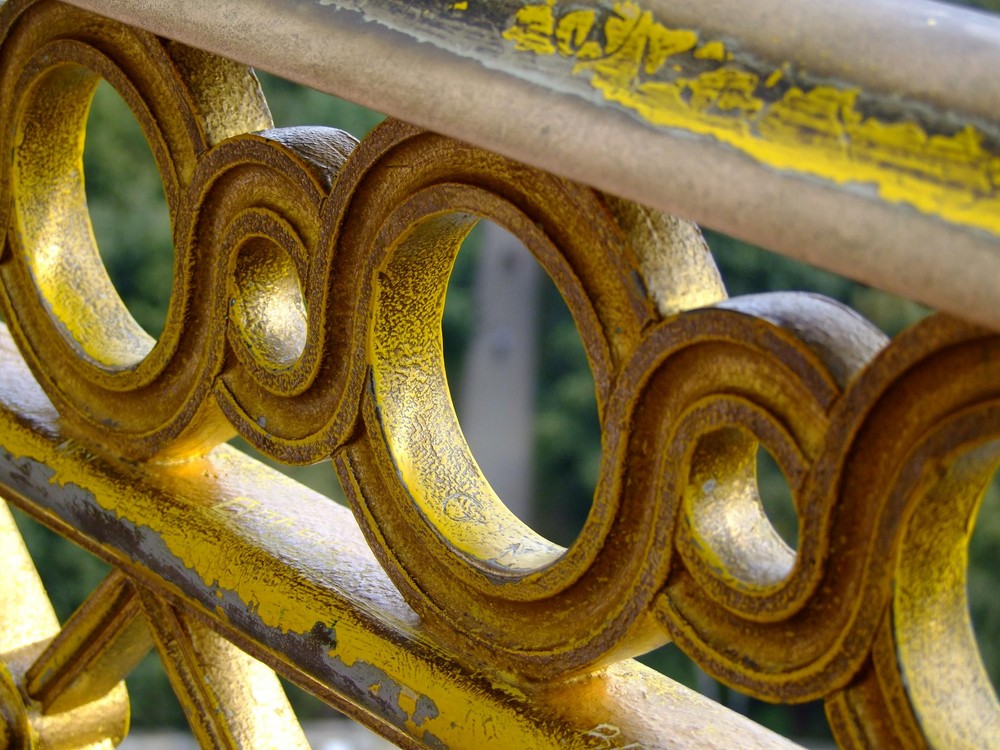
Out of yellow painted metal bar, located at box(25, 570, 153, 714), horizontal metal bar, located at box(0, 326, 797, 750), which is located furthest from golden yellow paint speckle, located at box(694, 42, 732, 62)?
yellow painted metal bar, located at box(25, 570, 153, 714)

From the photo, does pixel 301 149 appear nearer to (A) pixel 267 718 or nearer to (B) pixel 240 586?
(B) pixel 240 586

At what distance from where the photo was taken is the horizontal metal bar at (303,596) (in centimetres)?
57

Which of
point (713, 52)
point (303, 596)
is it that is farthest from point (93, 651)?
point (713, 52)

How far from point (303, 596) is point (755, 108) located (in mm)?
404

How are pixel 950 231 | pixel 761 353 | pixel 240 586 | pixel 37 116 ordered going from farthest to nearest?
pixel 37 116, pixel 240 586, pixel 761 353, pixel 950 231

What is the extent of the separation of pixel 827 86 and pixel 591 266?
0.16 meters

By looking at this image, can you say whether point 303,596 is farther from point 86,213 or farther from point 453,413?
point 86,213

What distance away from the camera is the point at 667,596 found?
506 millimetres

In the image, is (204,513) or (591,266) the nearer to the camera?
(591,266)

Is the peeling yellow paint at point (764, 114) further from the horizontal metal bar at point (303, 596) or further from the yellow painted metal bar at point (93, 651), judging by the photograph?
the yellow painted metal bar at point (93, 651)

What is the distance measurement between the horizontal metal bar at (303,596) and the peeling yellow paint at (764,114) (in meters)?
0.30

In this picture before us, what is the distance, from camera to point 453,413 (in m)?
0.64

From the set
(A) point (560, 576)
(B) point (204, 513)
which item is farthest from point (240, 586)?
(A) point (560, 576)

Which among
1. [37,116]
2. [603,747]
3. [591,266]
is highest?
[37,116]
